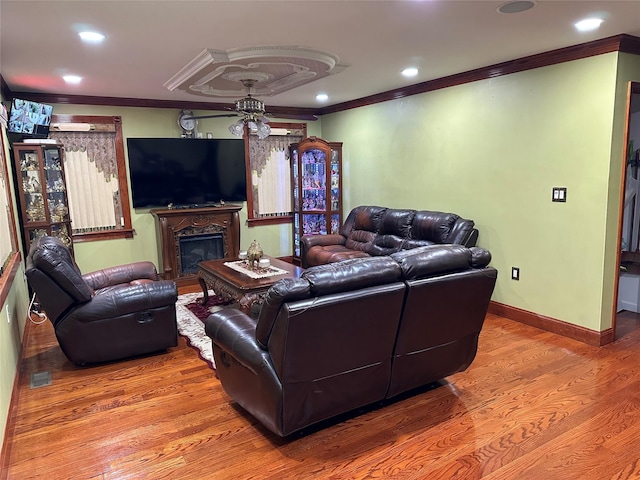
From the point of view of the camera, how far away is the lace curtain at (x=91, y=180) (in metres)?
5.50

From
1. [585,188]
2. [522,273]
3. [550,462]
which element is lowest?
[550,462]

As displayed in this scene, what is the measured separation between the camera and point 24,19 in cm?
268

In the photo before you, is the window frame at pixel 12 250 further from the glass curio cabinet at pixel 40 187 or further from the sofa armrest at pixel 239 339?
the sofa armrest at pixel 239 339

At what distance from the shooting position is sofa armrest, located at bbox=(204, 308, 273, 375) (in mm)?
2314

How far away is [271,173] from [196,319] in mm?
2984

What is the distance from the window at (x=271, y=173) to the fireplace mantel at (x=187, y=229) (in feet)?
1.72

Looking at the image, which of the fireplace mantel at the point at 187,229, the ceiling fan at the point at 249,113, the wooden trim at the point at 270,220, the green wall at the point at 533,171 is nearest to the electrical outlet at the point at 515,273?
the green wall at the point at 533,171

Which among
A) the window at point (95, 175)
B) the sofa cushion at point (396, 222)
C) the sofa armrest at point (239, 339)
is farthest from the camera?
the window at point (95, 175)

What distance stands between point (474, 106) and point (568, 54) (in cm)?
102

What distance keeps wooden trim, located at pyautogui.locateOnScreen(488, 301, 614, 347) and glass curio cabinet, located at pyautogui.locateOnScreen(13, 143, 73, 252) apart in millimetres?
4998

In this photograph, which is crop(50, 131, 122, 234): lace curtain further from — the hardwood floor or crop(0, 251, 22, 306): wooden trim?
the hardwood floor

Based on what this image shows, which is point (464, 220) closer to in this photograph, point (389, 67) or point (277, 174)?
point (389, 67)

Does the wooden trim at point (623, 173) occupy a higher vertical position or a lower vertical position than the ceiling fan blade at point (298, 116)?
lower

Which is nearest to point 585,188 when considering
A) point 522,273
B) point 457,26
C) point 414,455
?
point 522,273
